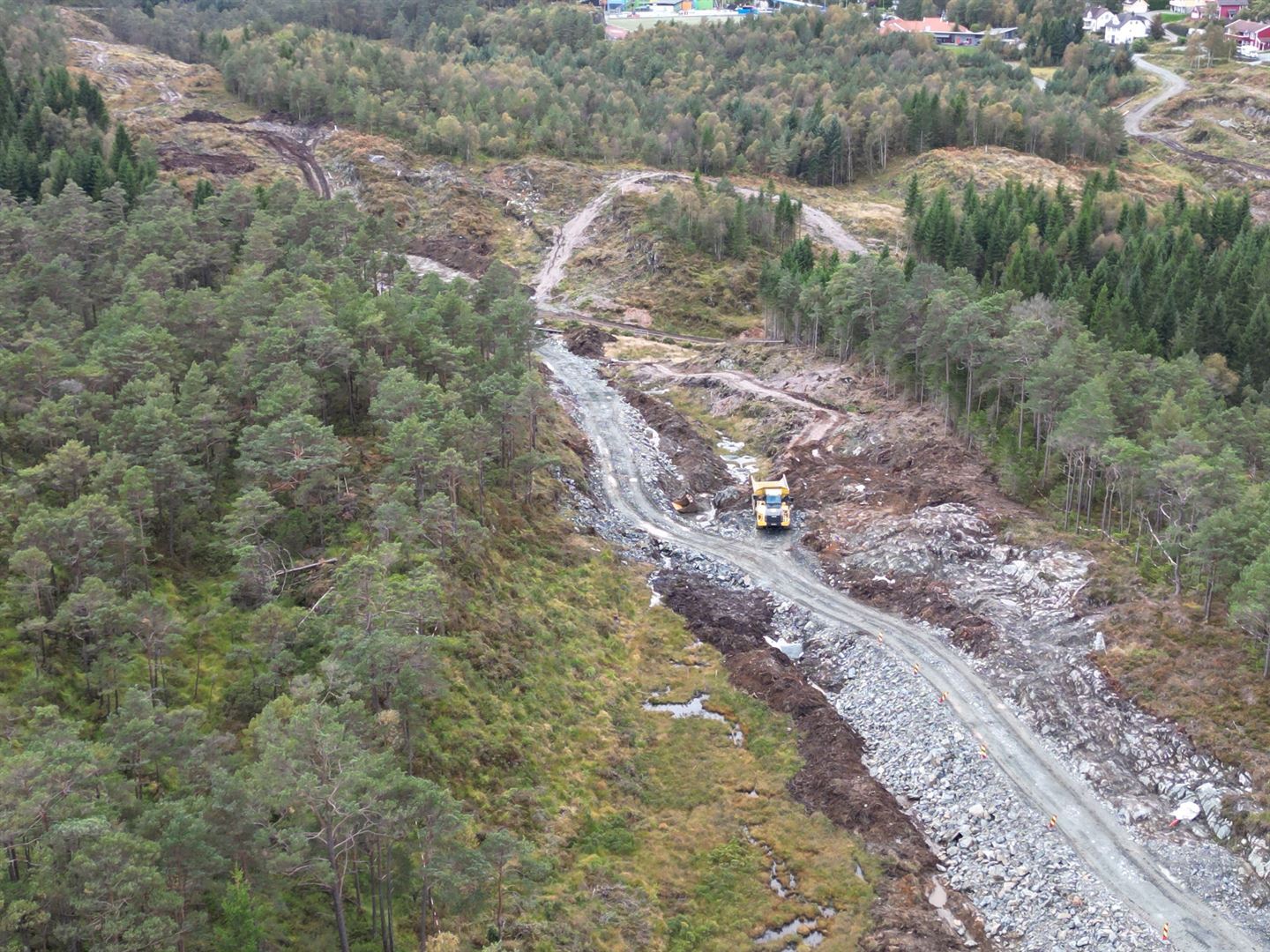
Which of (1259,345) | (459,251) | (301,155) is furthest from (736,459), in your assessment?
(301,155)

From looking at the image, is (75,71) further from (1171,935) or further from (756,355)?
(1171,935)

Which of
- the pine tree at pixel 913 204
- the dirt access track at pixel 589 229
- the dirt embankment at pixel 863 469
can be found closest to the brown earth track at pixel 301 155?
the dirt access track at pixel 589 229

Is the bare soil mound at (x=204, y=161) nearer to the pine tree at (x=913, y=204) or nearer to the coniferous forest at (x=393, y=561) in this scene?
the coniferous forest at (x=393, y=561)

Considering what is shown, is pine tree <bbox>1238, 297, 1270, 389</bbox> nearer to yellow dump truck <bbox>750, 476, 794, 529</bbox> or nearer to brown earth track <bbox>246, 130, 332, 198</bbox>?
yellow dump truck <bbox>750, 476, 794, 529</bbox>

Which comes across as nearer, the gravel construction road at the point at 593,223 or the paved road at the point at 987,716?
the paved road at the point at 987,716

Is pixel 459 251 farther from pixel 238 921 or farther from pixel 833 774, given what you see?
pixel 238 921

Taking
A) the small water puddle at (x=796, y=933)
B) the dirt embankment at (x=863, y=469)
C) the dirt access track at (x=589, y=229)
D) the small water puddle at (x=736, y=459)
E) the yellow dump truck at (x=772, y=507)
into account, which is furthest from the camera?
the dirt access track at (x=589, y=229)
